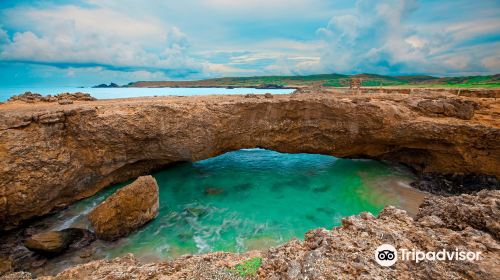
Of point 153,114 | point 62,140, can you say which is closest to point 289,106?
point 153,114

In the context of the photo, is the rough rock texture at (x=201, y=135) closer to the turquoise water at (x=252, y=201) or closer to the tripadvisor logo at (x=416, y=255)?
the turquoise water at (x=252, y=201)

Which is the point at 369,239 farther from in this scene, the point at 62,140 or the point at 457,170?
the point at 457,170

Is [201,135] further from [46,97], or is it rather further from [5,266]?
[46,97]

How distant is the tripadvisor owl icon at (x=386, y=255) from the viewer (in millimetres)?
4363

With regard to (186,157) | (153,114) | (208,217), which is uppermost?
(153,114)

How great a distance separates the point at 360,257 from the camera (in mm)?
4453

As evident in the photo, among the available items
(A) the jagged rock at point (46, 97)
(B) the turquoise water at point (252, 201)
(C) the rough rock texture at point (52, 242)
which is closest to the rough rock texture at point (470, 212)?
(B) the turquoise water at point (252, 201)

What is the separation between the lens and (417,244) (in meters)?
4.72

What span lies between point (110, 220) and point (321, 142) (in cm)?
1341

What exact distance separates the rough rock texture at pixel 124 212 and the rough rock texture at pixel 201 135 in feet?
9.93

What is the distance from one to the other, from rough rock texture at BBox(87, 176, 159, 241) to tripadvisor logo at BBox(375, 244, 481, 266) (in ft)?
36.7

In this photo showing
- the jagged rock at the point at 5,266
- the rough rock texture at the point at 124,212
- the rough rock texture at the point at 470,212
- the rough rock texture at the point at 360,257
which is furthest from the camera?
the rough rock texture at the point at 124,212

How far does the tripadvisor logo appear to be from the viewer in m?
4.26

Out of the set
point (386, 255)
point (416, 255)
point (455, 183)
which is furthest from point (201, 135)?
point (455, 183)
